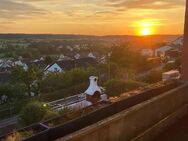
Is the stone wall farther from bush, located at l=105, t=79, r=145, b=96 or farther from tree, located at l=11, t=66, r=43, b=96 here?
tree, located at l=11, t=66, r=43, b=96

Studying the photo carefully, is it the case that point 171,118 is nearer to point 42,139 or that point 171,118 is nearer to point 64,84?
point 42,139

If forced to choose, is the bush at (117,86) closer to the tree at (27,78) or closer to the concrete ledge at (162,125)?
the tree at (27,78)

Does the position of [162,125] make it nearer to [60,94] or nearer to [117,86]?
[117,86]

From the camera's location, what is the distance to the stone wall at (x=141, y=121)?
3.42 m

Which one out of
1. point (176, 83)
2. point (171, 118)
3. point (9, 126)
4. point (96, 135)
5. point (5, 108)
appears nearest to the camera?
point (96, 135)

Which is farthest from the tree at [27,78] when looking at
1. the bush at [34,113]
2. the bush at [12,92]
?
the bush at [34,113]

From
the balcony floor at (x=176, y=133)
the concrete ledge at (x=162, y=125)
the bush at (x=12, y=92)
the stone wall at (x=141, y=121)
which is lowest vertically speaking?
the bush at (x=12, y=92)

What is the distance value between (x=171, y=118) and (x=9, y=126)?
14259 mm

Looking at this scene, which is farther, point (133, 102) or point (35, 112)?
point (35, 112)

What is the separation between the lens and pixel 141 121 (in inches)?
173

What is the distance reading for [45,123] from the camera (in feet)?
14.5

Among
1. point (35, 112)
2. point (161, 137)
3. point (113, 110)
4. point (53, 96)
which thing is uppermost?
point (113, 110)

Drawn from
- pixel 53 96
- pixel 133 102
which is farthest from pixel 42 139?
pixel 53 96

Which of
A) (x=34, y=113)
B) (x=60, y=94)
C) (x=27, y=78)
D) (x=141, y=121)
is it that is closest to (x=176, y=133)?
(x=141, y=121)
